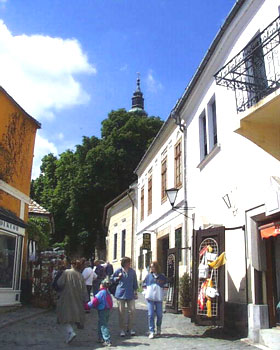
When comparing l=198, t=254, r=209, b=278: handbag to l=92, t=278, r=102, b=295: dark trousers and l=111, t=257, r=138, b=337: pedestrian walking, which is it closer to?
l=111, t=257, r=138, b=337: pedestrian walking

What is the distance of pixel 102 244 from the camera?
33938 mm

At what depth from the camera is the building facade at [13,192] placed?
1270 centimetres

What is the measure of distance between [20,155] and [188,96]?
5936 millimetres

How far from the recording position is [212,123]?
11.6 meters

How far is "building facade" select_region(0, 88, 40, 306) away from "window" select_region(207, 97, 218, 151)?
6097 mm

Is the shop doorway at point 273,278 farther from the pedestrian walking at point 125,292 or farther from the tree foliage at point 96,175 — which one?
the tree foliage at point 96,175

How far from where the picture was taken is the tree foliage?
33.0 metres

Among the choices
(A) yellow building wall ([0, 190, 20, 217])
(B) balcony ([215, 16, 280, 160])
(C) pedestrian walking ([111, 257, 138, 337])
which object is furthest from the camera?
(A) yellow building wall ([0, 190, 20, 217])

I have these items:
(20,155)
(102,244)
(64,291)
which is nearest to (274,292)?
(64,291)

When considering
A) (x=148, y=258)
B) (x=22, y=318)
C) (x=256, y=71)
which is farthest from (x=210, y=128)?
(x=148, y=258)

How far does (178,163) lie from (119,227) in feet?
41.5

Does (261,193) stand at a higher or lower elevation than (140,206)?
lower

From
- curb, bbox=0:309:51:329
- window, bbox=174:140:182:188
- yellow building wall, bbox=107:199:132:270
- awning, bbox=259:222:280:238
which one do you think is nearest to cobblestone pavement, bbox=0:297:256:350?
curb, bbox=0:309:51:329

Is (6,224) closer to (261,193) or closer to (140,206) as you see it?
(261,193)
